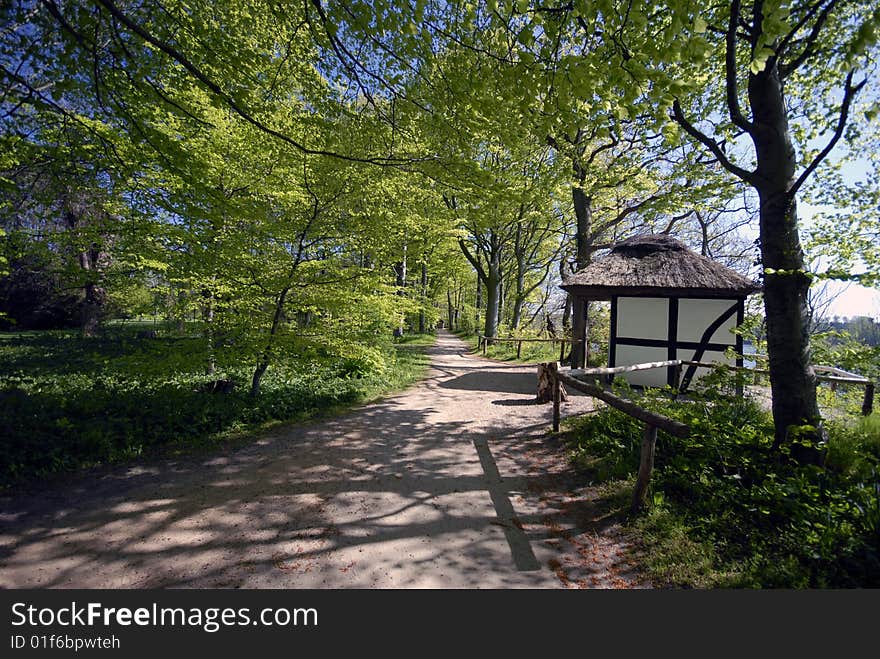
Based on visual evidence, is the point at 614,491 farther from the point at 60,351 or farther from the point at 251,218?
the point at 60,351

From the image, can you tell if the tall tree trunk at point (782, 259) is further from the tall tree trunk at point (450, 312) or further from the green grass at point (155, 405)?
the tall tree trunk at point (450, 312)

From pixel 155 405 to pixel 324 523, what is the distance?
4.76 meters

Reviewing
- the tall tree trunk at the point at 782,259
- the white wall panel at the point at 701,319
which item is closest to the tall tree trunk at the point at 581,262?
the white wall panel at the point at 701,319

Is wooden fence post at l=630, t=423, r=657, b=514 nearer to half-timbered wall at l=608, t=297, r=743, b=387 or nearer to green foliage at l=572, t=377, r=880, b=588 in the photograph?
green foliage at l=572, t=377, r=880, b=588

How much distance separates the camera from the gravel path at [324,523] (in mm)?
2902

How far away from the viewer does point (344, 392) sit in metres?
8.48

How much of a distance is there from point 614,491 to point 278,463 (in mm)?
4489

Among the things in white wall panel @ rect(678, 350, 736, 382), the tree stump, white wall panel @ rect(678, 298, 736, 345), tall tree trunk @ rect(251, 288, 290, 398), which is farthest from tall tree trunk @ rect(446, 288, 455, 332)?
tall tree trunk @ rect(251, 288, 290, 398)

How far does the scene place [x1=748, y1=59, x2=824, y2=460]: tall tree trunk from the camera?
154 inches

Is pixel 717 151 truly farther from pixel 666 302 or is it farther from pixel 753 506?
pixel 666 302

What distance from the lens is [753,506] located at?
11.2 ft

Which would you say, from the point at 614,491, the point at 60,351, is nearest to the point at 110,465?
the point at 614,491

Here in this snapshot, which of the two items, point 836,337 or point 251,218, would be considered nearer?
point 836,337

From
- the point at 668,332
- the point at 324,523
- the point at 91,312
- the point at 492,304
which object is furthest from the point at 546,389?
the point at 91,312
